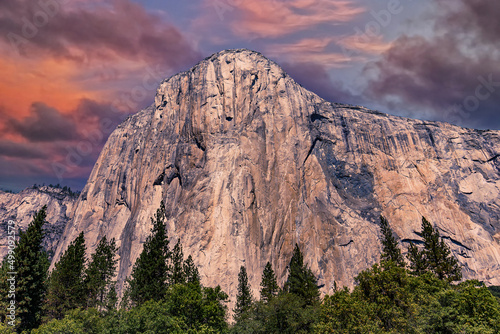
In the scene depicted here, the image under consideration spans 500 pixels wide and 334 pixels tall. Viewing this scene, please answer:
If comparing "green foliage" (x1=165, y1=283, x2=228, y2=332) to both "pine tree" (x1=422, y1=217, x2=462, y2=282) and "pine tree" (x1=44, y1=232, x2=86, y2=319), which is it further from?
"pine tree" (x1=422, y1=217, x2=462, y2=282)

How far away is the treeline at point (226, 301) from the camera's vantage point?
2422cm

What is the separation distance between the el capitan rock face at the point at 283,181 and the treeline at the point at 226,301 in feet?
104

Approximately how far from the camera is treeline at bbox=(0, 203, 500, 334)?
79.5 feet

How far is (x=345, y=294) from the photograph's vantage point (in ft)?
84.1

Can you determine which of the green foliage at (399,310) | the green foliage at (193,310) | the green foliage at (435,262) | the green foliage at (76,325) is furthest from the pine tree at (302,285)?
the green foliage at (76,325)

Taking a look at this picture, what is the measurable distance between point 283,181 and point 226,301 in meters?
Result: 62.3

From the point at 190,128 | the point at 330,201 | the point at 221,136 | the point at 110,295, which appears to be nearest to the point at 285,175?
the point at 330,201

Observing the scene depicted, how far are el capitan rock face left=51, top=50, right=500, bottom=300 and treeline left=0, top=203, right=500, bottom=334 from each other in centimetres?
3163

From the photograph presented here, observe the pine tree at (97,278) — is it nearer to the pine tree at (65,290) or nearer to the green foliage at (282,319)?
the pine tree at (65,290)

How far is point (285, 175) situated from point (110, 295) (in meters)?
62.5

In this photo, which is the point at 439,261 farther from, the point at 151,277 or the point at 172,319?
the point at 151,277

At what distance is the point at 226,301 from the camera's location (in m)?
38.5

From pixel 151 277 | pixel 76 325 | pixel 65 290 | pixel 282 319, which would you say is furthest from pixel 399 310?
pixel 65 290

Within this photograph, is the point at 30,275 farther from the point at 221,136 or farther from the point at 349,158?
the point at 349,158
